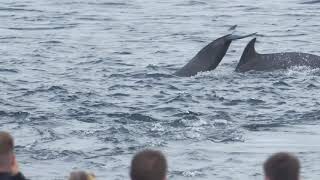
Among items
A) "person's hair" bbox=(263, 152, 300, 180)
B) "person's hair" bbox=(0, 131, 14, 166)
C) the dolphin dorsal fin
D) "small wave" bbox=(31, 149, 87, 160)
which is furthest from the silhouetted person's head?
the dolphin dorsal fin

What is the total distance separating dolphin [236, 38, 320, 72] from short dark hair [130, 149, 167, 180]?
449 inches

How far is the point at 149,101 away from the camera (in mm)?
17156

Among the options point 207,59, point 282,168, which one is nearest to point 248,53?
point 207,59

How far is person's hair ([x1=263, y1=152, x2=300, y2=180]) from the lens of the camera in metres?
7.58

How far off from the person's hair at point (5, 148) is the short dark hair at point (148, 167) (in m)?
1.12

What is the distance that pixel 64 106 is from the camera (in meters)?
16.8

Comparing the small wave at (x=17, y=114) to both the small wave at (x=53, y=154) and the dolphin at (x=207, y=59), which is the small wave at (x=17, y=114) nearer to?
the small wave at (x=53, y=154)

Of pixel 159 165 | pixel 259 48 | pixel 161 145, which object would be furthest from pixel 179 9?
pixel 159 165

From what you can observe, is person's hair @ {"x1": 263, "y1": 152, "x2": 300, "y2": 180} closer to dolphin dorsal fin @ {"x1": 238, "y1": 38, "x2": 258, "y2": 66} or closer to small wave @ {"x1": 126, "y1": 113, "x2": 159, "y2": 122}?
small wave @ {"x1": 126, "y1": 113, "x2": 159, "y2": 122}

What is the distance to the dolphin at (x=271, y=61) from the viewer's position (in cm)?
1916

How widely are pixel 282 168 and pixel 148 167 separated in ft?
3.24

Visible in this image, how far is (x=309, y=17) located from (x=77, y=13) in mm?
7420

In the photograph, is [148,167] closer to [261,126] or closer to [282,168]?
[282,168]

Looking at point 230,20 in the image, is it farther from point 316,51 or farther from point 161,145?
point 161,145
